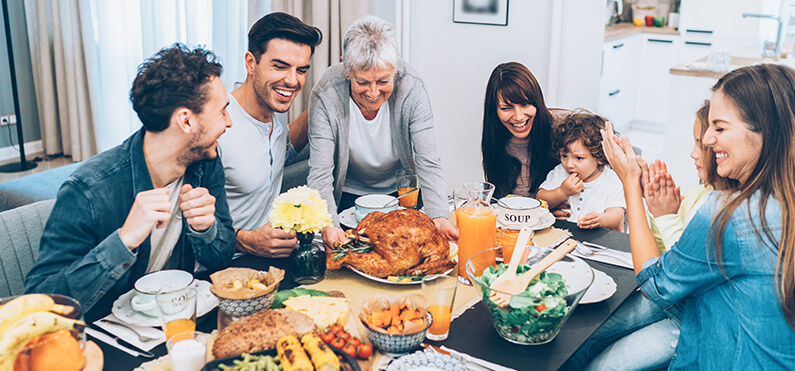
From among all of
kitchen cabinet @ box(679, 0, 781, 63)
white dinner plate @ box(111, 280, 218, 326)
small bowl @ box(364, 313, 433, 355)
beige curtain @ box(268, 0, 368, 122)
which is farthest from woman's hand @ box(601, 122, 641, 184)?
kitchen cabinet @ box(679, 0, 781, 63)

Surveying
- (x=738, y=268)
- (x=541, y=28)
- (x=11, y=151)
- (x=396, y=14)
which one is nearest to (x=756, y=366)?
(x=738, y=268)

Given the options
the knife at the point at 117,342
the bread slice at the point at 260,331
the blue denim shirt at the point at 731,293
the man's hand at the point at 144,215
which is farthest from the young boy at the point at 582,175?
the knife at the point at 117,342

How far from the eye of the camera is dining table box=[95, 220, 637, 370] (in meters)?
1.24

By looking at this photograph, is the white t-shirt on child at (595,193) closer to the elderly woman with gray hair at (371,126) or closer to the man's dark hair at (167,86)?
the elderly woman with gray hair at (371,126)

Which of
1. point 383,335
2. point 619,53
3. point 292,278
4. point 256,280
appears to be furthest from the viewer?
point 619,53

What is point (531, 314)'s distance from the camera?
1255mm

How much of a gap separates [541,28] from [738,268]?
8.13 feet

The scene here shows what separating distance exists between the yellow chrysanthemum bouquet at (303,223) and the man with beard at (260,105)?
23.1 inches

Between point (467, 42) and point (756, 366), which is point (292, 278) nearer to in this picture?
point (756, 366)

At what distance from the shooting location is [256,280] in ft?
4.68

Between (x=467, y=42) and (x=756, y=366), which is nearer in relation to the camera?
(x=756, y=366)

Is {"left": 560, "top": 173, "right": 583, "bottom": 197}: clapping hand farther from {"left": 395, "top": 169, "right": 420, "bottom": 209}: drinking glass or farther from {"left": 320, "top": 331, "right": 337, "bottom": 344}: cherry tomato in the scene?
{"left": 320, "top": 331, "right": 337, "bottom": 344}: cherry tomato

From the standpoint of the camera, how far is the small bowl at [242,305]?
133cm

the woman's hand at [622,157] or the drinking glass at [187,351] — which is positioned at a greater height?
the woman's hand at [622,157]
